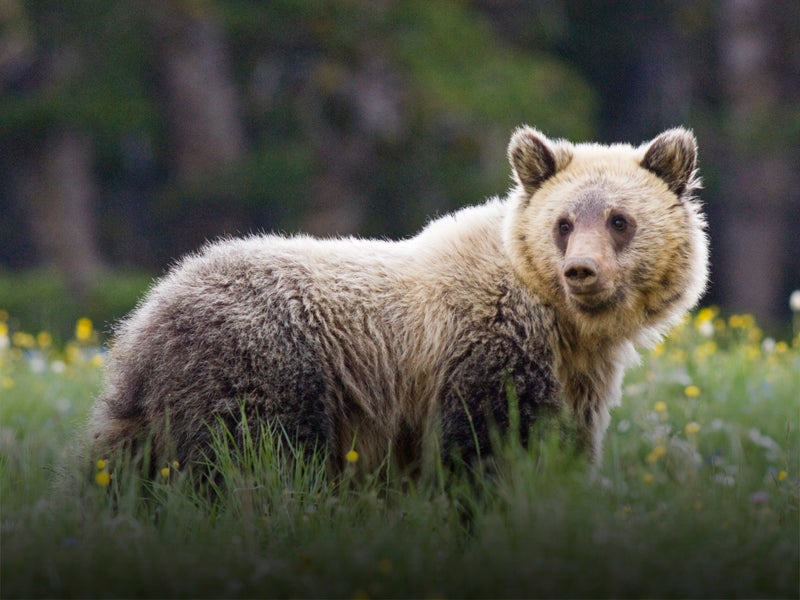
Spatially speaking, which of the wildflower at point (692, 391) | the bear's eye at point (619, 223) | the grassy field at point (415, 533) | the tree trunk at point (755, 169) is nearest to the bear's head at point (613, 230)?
the bear's eye at point (619, 223)

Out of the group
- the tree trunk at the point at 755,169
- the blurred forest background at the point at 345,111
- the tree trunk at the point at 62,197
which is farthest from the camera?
the tree trunk at the point at 755,169

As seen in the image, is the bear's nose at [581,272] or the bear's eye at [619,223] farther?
the bear's eye at [619,223]

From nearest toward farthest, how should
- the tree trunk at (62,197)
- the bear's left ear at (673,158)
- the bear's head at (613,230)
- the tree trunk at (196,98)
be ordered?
the bear's head at (613,230) < the bear's left ear at (673,158) < the tree trunk at (62,197) < the tree trunk at (196,98)

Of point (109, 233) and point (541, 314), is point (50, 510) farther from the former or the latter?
point (109, 233)

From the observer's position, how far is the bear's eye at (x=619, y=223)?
16.5ft

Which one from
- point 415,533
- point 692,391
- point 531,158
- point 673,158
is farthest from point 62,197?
point 415,533

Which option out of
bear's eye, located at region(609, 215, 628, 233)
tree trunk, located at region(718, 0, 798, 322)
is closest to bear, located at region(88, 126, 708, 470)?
bear's eye, located at region(609, 215, 628, 233)

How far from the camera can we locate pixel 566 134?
44.2 ft

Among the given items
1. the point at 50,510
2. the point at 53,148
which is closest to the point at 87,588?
the point at 50,510

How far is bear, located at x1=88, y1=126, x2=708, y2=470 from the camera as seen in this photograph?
4.68m

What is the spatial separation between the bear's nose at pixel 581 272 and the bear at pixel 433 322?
11 millimetres

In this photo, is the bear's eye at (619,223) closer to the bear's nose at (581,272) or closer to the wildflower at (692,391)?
the bear's nose at (581,272)

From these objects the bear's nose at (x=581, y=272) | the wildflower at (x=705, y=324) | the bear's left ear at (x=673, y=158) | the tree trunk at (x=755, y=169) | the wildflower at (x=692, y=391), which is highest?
the tree trunk at (x=755, y=169)

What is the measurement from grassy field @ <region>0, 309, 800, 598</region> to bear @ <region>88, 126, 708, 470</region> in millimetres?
232
